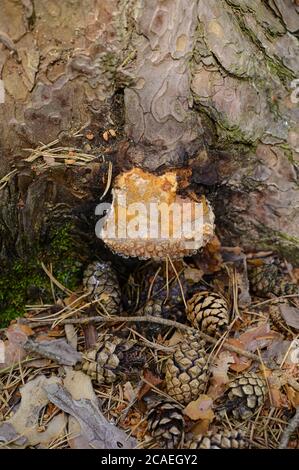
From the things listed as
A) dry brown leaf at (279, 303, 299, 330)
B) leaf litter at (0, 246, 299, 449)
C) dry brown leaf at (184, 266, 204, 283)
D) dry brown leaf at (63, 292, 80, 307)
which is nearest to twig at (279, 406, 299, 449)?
leaf litter at (0, 246, 299, 449)

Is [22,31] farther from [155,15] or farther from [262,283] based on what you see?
[262,283]

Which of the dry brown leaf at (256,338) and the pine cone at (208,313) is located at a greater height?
the pine cone at (208,313)

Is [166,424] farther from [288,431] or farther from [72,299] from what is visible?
[72,299]

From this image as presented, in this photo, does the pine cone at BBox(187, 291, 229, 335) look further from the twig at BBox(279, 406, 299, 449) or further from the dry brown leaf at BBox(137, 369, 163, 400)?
the twig at BBox(279, 406, 299, 449)

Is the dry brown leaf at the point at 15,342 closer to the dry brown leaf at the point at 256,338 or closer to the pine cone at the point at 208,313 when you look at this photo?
the pine cone at the point at 208,313

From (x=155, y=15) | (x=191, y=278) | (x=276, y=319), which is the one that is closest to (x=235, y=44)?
(x=155, y=15)

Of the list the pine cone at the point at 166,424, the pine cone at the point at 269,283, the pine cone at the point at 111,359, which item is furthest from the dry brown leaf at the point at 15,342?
the pine cone at the point at 269,283

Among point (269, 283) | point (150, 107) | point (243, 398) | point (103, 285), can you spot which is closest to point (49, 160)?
point (150, 107)
